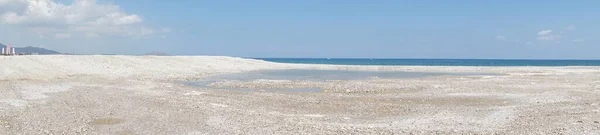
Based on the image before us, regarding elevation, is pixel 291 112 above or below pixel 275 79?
below

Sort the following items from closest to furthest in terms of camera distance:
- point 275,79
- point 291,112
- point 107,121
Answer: point 107,121, point 291,112, point 275,79

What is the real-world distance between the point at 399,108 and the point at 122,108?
10.5m

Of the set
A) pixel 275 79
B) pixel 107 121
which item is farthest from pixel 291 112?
pixel 275 79

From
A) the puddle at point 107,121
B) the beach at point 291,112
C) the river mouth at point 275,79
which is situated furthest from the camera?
the river mouth at point 275,79

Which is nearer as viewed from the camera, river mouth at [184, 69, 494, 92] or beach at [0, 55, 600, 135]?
beach at [0, 55, 600, 135]

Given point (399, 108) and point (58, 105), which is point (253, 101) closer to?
point (399, 108)

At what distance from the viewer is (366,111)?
18969 millimetres

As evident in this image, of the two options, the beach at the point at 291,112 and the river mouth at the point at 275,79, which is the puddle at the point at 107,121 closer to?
the beach at the point at 291,112

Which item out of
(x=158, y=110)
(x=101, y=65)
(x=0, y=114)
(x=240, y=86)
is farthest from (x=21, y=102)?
(x=101, y=65)

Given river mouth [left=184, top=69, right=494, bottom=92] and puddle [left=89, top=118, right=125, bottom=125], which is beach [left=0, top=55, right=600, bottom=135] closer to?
puddle [left=89, top=118, right=125, bottom=125]

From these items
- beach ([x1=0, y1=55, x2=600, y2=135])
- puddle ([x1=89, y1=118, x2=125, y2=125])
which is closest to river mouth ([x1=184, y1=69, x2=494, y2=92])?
beach ([x1=0, y1=55, x2=600, y2=135])

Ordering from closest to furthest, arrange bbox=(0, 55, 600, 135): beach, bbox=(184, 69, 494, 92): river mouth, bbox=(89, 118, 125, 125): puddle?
bbox=(0, 55, 600, 135): beach, bbox=(89, 118, 125, 125): puddle, bbox=(184, 69, 494, 92): river mouth

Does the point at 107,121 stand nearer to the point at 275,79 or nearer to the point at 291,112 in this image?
the point at 291,112

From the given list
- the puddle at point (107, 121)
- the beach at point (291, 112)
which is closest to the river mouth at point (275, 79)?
the beach at point (291, 112)
